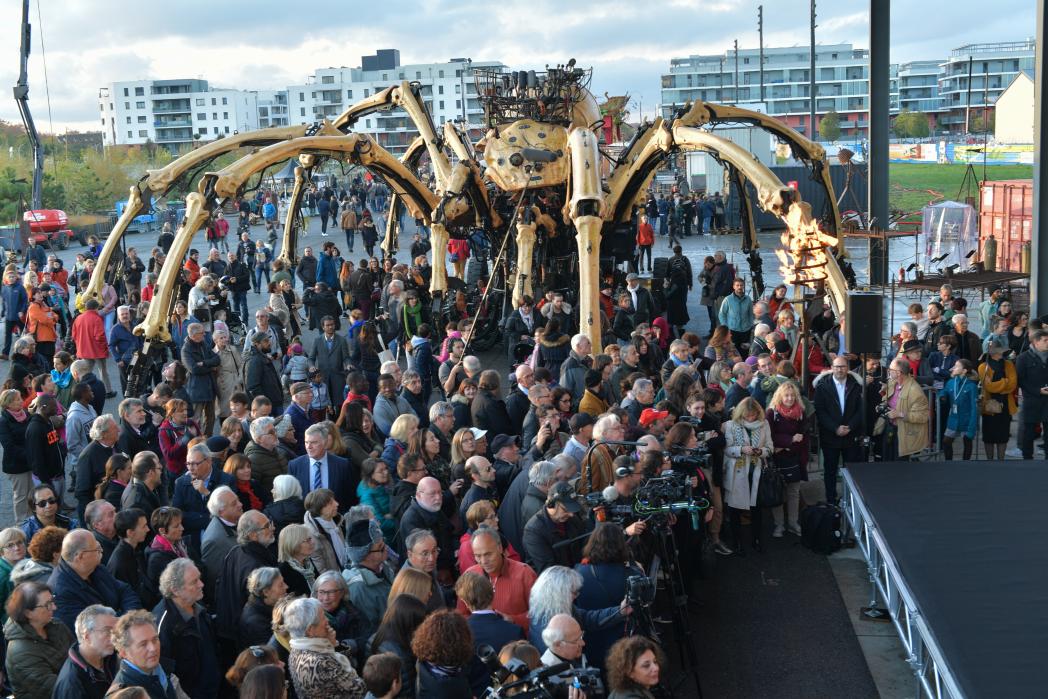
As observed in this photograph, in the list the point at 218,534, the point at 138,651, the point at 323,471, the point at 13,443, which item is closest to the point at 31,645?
the point at 138,651

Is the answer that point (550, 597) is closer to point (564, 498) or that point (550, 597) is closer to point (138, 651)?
point (564, 498)

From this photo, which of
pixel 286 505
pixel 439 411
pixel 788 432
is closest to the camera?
pixel 286 505

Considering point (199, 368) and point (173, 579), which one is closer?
point (173, 579)

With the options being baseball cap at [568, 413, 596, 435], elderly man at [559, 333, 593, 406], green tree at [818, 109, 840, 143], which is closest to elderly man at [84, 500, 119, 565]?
baseball cap at [568, 413, 596, 435]

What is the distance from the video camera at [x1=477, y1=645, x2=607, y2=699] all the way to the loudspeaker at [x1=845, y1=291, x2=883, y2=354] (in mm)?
6630

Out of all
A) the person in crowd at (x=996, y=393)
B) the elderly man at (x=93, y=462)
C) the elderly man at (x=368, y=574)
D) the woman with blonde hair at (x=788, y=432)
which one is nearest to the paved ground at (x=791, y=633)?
the woman with blonde hair at (x=788, y=432)

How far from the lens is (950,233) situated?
27234 millimetres

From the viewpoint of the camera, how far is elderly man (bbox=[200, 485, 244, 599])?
7.57 m

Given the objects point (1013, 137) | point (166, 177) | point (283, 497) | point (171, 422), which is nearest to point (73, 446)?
point (171, 422)

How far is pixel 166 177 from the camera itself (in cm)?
1448

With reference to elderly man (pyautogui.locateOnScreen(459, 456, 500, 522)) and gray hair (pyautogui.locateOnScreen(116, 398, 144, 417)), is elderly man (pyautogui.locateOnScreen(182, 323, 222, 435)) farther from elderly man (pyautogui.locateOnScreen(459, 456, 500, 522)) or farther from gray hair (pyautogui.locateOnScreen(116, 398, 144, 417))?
elderly man (pyautogui.locateOnScreen(459, 456, 500, 522))

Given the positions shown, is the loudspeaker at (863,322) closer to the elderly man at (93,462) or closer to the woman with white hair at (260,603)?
the woman with white hair at (260,603)

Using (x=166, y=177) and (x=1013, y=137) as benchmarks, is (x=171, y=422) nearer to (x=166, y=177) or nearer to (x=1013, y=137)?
(x=166, y=177)

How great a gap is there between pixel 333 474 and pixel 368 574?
238 centimetres
